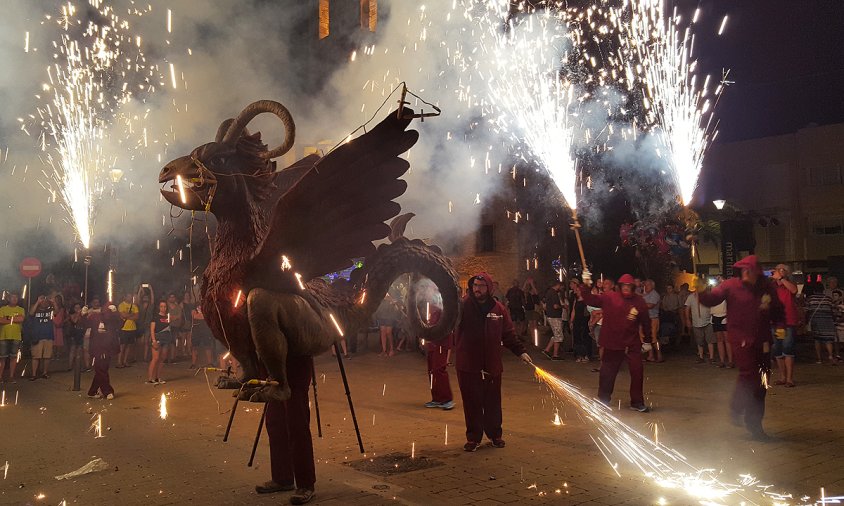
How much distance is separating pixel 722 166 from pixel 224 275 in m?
29.7

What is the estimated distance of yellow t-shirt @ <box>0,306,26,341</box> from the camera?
12055mm

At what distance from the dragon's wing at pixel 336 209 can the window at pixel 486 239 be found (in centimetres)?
2363

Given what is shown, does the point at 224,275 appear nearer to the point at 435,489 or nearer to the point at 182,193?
the point at 182,193

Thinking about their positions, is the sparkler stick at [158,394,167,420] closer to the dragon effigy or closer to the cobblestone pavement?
the cobblestone pavement

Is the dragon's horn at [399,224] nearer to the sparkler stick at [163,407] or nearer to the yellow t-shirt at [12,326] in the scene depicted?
the sparkler stick at [163,407]

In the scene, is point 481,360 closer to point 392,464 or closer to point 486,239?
point 392,464

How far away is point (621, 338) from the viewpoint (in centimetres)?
850

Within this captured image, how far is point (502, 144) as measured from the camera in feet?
85.0

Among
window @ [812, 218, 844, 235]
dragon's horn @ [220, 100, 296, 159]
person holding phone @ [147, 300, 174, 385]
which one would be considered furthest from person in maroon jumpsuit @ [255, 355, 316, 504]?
window @ [812, 218, 844, 235]

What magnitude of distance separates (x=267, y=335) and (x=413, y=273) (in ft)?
Result: 5.64

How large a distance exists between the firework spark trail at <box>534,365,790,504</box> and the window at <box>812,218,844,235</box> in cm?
2419

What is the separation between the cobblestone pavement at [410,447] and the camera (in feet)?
16.8

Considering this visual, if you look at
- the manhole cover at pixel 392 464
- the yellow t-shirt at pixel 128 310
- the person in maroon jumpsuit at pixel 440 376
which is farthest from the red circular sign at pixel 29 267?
the manhole cover at pixel 392 464

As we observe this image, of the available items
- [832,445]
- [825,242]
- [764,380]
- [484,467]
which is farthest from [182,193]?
[825,242]
